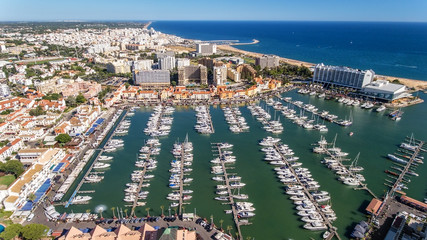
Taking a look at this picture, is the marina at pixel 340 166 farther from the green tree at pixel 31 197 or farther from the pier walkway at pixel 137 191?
the green tree at pixel 31 197

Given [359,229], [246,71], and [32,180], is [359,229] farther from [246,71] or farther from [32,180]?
[246,71]

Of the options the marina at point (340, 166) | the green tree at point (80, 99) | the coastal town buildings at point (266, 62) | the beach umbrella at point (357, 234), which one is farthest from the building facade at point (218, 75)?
the beach umbrella at point (357, 234)

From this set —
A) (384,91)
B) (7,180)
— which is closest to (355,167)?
(384,91)

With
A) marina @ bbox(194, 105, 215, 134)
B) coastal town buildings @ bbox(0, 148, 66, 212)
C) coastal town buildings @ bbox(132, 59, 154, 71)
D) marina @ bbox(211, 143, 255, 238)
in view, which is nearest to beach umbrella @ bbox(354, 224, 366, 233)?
marina @ bbox(211, 143, 255, 238)

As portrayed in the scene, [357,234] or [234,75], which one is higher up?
[234,75]

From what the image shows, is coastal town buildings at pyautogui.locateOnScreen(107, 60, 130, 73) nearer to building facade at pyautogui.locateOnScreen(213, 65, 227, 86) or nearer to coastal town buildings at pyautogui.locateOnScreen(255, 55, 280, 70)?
building facade at pyautogui.locateOnScreen(213, 65, 227, 86)

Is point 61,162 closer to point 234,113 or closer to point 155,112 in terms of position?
point 155,112
